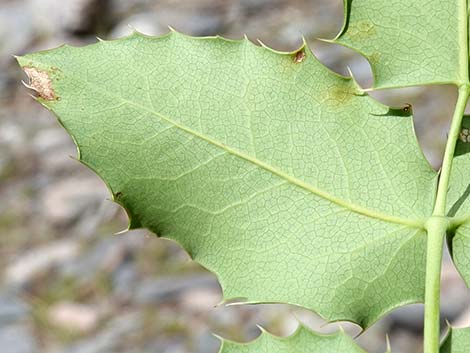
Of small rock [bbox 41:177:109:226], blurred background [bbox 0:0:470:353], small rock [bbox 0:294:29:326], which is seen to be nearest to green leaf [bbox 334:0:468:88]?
blurred background [bbox 0:0:470:353]

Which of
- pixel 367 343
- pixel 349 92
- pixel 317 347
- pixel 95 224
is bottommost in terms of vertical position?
pixel 95 224

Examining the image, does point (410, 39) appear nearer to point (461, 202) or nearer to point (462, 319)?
point (461, 202)

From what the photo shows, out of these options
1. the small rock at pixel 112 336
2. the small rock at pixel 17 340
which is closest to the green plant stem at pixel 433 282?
the small rock at pixel 112 336

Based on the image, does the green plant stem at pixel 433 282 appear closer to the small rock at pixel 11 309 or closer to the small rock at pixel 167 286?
the small rock at pixel 167 286

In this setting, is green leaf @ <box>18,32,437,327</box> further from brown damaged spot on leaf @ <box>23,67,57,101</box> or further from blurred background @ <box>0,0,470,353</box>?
blurred background @ <box>0,0,470,353</box>

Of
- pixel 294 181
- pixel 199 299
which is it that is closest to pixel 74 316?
pixel 199 299

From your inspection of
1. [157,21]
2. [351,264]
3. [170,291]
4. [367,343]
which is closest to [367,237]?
[351,264]

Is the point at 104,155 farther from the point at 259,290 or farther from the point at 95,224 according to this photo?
the point at 95,224
